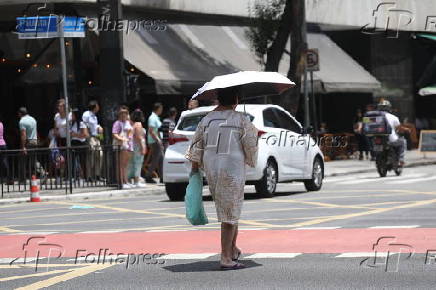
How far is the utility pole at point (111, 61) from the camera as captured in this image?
79.5ft

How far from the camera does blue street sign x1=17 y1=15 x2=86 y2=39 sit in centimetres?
2227

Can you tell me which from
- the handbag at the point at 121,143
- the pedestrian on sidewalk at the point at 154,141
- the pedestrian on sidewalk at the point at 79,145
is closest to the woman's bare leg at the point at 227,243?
the pedestrian on sidewalk at the point at 79,145

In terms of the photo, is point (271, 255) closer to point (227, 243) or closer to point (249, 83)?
point (227, 243)

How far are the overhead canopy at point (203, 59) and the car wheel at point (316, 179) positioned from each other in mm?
7001

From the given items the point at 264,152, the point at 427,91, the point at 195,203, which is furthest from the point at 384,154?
the point at 195,203

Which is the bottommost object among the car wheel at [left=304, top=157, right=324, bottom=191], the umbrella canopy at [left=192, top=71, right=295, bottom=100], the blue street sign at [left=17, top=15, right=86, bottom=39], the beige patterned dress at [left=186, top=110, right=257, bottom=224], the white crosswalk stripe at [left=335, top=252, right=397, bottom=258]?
the car wheel at [left=304, top=157, right=324, bottom=191]

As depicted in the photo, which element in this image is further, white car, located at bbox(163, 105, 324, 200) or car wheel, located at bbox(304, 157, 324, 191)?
car wheel, located at bbox(304, 157, 324, 191)

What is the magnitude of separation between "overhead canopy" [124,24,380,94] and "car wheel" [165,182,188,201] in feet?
25.1

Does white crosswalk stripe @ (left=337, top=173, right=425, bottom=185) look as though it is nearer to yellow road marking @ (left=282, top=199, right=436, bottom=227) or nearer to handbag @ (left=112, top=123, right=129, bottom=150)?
handbag @ (left=112, top=123, right=129, bottom=150)

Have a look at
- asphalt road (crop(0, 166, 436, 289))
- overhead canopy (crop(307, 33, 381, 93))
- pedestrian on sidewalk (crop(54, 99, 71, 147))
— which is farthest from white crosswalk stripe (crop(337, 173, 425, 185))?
overhead canopy (crop(307, 33, 381, 93))

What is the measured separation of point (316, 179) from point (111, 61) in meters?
5.62

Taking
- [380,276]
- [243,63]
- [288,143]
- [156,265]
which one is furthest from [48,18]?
[380,276]

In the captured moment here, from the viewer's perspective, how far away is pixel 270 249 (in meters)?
11.6

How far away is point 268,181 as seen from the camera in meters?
19.9
